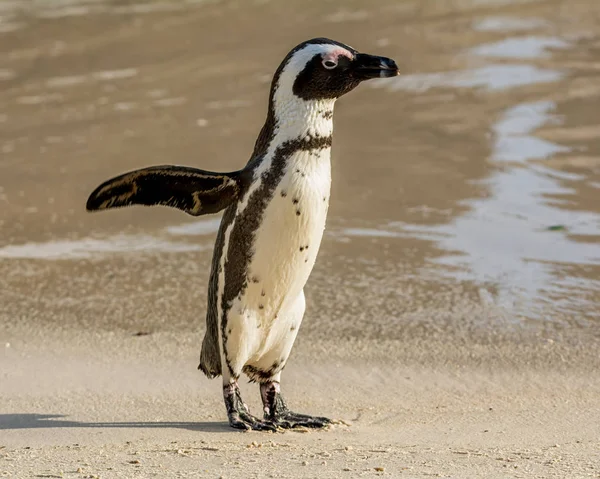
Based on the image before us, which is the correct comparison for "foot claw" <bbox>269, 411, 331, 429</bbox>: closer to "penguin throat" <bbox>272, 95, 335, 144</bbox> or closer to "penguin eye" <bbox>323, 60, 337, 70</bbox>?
"penguin throat" <bbox>272, 95, 335, 144</bbox>

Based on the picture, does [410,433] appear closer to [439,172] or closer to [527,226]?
[527,226]

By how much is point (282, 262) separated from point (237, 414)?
57 cm

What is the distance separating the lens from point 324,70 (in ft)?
12.3

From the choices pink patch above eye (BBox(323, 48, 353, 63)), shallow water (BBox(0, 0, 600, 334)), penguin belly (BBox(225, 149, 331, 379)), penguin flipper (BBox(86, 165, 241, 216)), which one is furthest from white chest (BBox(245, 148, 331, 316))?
shallow water (BBox(0, 0, 600, 334))

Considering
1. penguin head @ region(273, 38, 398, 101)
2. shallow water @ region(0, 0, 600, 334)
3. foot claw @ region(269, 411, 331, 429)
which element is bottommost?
foot claw @ region(269, 411, 331, 429)

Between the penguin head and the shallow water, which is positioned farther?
the shallow water

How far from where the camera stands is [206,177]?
A: 3816mm

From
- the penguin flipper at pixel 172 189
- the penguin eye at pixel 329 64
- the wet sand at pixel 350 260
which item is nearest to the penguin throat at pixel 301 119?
the penguin eye at pixel 329 64

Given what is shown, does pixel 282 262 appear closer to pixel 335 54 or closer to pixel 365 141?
pixel 335 54

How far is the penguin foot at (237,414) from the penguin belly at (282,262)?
0.10 meters

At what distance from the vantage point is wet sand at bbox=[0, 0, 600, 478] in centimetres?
376

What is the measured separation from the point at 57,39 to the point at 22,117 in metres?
2.49

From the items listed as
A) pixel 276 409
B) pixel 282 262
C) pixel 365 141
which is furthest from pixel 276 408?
pixel 365 141

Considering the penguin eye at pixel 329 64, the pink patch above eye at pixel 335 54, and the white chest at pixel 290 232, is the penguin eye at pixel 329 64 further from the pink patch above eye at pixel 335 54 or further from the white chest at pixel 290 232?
the white chest at pixel 290 232
